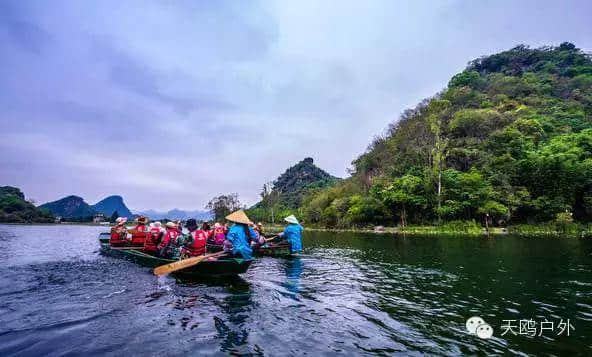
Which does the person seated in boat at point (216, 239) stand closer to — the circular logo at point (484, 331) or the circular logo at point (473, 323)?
the circular logo at point (473, 323)

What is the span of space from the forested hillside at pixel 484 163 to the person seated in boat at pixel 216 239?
34780 millimetres

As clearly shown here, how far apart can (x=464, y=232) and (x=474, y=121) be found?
94.0 feet

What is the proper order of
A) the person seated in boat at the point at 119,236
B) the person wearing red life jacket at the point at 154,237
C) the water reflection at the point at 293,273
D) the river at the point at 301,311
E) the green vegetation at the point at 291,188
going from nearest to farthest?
the river at the point at 301,311 → the water reflection at the point at 293,273 → the person wearing red life jacket at the point at 154,237 → the person seated in boat at the point at 119,236 → the green vegetation at the point at 291,188

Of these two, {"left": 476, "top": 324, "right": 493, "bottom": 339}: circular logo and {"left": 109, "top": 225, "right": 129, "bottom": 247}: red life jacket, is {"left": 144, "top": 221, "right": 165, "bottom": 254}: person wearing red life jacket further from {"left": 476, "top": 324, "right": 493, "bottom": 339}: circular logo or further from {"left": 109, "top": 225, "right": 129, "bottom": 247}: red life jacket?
{"left": 476, "top": 324, "right": 493, "bottom": 339}: circular logo

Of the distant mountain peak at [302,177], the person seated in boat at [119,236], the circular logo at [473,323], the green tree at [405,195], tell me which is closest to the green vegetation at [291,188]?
the distant mountain peak at [302,177]

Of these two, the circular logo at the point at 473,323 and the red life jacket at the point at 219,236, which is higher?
the red life jacket at the point at 219,236

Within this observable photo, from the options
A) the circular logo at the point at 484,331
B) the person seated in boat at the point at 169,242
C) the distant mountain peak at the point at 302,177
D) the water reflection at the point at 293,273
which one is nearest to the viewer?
the circular logo at the point at 484,331

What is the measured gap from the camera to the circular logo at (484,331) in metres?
5.98

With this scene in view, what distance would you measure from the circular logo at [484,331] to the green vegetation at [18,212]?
428ft

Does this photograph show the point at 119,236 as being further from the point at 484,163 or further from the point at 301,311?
the point at 484,163

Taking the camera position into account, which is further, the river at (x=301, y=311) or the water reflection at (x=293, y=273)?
the water reflection at (x=293, y=273)

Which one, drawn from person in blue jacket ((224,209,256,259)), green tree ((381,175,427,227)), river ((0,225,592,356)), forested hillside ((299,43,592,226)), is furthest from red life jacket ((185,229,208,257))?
green tree ((381,175,427,227))

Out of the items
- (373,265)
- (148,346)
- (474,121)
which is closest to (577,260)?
(373,265)

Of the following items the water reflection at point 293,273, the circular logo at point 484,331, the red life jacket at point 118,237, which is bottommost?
the water reflection at point 293,273
